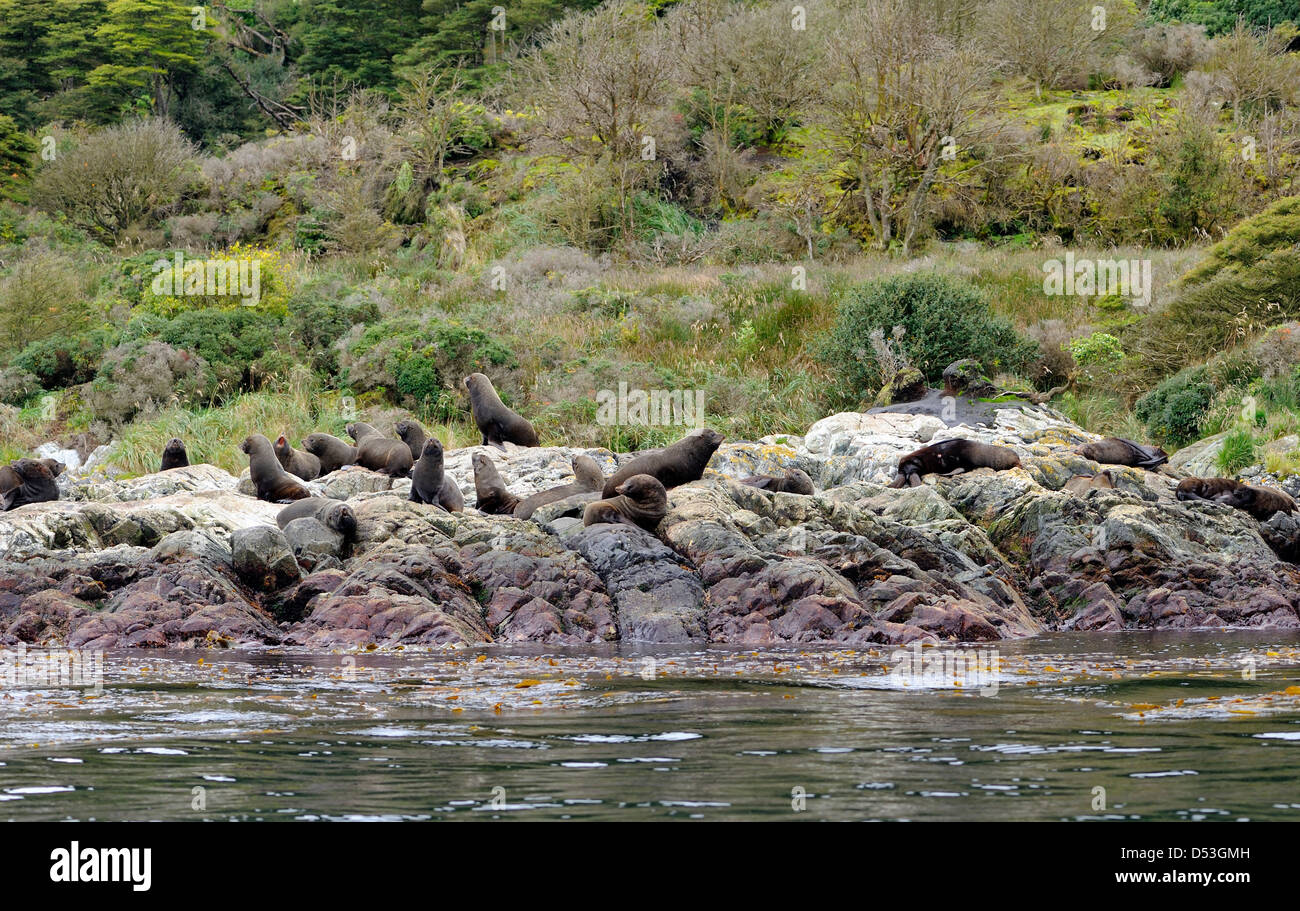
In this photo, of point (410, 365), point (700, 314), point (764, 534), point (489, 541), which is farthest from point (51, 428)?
point (764, 534)

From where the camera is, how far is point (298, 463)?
1831 cm

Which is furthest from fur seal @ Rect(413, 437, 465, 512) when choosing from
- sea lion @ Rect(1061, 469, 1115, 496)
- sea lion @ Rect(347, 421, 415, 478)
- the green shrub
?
the green shrub

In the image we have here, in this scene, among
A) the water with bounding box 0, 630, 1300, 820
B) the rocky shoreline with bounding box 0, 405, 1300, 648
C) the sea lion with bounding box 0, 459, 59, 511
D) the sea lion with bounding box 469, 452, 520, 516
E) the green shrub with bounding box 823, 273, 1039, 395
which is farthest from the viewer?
the green shrub with bounding box 823, 273, 1039, 395

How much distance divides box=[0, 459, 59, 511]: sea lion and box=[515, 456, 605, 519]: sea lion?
5940 mm

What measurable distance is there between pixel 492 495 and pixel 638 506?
9.82 feet

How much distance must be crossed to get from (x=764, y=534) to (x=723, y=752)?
7277 mm

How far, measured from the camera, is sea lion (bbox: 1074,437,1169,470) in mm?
17781

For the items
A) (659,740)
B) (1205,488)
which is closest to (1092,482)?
(1205,488)

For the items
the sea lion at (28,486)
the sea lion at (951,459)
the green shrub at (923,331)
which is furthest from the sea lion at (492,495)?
the green shrub at (923,331)

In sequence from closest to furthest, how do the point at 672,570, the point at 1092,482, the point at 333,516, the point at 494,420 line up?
1. the point at 672,570
2. the point at 333,516
3. the point at 1092,482
4. the point at 494,420

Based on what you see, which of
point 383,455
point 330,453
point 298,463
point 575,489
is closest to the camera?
point 575,489

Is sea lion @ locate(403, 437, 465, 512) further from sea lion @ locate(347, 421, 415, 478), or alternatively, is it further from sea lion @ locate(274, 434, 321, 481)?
sea lion @ locate(274, 434, 321, 481)

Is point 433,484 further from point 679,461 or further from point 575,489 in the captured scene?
point 679,461

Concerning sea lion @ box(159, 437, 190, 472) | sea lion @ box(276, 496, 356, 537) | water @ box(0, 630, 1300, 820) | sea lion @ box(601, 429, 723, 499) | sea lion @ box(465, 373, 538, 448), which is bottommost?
water @ box(0, 630, 1300, 820)
